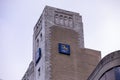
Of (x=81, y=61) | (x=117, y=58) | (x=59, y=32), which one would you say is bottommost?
(x=117, y=58)

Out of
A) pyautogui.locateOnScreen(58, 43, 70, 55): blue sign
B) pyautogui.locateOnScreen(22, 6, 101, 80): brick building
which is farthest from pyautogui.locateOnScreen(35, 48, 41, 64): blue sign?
pyautogui.locateOnScreen(58, 43, 70, 55): blue sign

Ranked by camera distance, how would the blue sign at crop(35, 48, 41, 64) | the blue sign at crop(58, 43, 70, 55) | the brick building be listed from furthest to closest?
the blue sign at crop(35, 48, 41, 64), the blue sign at crop(58, 43, 70, 55), the brick building

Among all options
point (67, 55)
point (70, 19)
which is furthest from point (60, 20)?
point (67, 55)

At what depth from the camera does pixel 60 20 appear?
71.8m

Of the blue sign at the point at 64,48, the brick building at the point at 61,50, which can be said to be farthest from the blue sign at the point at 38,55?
the blue sign at the point at 64,48

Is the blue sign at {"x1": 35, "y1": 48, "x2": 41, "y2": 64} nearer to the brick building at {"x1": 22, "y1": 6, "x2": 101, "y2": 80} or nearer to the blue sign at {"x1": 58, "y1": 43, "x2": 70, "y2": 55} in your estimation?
the brick building at {"x1": 22, "y1": 6, "x2": 101, "y2": 80}

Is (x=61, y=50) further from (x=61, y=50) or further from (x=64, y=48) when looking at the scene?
(x=64, y=48)

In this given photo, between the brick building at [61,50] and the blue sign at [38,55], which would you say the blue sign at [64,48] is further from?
the blue sign at [38,55]

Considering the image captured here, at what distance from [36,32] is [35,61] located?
5983 mm

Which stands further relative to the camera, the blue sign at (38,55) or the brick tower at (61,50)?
the blue sign at (38,55)

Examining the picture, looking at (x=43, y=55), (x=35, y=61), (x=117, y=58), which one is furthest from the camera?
(x=35, y=61)

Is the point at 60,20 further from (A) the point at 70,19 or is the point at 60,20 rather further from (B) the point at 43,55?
(B) the point at 43,55

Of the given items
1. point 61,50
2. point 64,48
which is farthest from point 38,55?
point 64,48

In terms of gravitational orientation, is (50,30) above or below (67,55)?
above
